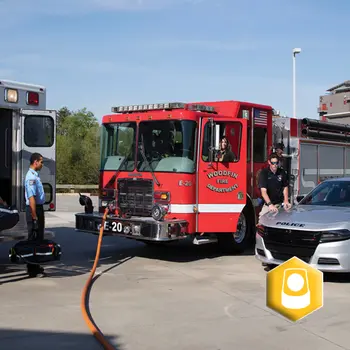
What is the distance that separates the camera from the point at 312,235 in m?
7.75

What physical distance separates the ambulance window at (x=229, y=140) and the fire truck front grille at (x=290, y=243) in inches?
69.5

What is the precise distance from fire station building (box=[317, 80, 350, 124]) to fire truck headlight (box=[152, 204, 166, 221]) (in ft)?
21.0

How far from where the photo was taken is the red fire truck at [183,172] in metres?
9.33

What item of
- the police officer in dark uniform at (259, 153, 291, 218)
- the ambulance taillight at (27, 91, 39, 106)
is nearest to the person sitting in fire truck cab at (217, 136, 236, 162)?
the police officer in dark uniform at (259, 153, 291, 218)

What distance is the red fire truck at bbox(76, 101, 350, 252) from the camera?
→ 9328 mm

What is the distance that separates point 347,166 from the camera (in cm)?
1278

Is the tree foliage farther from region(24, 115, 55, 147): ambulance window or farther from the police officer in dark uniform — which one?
region(24, 115, 55, 147): ambulance window

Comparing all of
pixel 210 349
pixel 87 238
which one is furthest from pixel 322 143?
pixel 210 349

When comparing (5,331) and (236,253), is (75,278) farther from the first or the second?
(236,253)

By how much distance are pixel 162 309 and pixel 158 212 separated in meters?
2.91

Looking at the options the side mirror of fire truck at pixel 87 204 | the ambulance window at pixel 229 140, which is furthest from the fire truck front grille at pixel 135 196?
the ambulance window at pixel 229 140

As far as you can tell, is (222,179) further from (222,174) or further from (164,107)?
(164,107)

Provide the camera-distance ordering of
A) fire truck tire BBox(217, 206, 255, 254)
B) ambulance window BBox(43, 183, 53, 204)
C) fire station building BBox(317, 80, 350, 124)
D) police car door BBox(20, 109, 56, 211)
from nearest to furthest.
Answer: police car door BBox(20, 109, 56, 211)
ambulance window BBox(43, 183, 53, 204)
fire truck tire BBox(217, 206, 255, 254)
fire station building BBox(317, 80, 350, 124)

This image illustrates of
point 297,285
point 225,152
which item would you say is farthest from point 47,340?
point 225,152
